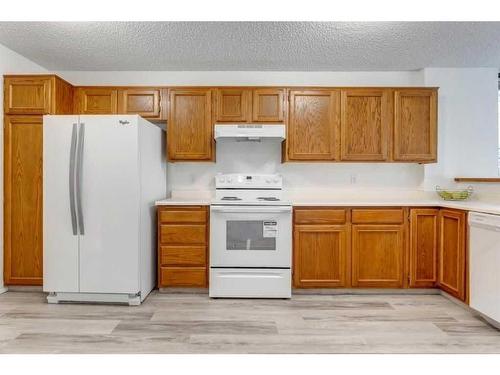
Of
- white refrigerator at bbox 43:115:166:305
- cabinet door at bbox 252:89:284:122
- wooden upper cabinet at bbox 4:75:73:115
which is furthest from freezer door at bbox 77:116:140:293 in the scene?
cabinet door at bbox 252:89:284:122

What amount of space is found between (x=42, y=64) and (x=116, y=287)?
2532 mm

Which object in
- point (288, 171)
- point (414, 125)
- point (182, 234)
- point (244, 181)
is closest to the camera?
point (182, 234)

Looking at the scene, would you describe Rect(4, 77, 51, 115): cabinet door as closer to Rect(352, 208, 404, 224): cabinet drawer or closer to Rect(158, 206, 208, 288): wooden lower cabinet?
Rect(158, 206, 208, 288): wooden lower cabinet

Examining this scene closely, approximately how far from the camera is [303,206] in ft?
10.5

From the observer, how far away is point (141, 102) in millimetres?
3576

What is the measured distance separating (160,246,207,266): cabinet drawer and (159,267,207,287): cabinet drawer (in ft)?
0.18

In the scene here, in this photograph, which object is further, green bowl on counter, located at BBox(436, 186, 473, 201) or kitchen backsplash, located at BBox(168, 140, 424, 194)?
kitchen backsplash, located at BBox(168, 140, 424, 194)

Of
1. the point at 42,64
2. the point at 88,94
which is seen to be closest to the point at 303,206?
the point at 88,94

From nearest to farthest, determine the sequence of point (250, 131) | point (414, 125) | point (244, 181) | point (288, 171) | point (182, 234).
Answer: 1. point (182, 234)
2. point (250, 131)
3. point (414, 125)
4. point (244, 181)
5. point (288, 171)

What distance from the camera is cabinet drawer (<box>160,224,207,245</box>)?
3.24 meters

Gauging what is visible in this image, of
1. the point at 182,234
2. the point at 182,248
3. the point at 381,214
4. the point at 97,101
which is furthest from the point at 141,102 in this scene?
the point at 381,214

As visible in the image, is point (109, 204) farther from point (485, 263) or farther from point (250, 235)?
point (485, 263)

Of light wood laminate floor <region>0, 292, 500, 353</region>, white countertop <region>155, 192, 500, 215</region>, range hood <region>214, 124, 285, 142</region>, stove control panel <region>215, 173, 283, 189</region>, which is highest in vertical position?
range hood <region>214, 124, 285, 142</region>

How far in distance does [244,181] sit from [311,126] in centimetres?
90
